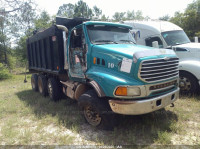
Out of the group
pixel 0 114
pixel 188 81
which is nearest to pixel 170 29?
pixel 188 81

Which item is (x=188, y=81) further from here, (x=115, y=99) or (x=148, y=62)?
(x=115, y=99)

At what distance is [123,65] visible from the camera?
11.3 feet

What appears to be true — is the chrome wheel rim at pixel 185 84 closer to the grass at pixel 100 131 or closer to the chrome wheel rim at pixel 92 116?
the grass at pixel 100 131

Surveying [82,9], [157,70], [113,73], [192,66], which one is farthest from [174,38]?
[82,9]

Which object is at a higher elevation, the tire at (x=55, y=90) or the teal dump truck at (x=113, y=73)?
the teal dump truck at (x=113, y=73)

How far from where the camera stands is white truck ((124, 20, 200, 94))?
18.2 ft

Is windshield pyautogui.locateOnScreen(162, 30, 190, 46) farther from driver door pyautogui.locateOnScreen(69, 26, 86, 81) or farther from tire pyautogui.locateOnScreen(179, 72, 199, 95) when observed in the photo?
driver door pyautogui.locateOnScreen(69, 26, 86, 81)

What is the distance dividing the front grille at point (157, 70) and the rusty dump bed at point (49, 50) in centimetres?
323

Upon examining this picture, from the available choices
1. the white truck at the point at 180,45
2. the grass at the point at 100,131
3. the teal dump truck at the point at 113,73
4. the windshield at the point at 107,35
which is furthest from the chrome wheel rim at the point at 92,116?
the white truck at the point at 180,45

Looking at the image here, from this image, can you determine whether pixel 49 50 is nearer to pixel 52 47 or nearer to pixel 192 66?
pixel 52 47

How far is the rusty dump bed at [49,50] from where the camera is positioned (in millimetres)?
5621

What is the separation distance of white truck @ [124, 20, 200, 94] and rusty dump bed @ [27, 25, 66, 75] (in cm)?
263

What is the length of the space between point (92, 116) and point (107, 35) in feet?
7.22

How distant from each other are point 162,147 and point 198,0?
29.1m
